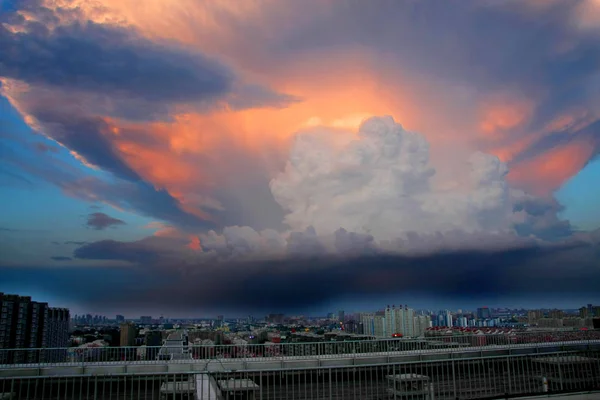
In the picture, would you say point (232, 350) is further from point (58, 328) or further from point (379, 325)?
point (379, 325)

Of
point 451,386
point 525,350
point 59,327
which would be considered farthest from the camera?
point 59,327

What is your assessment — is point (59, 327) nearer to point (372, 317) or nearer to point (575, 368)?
point (372, 317)

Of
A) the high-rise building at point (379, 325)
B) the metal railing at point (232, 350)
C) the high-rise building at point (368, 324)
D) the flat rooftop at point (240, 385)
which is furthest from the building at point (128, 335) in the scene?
the high-rise building at point (379, 325)

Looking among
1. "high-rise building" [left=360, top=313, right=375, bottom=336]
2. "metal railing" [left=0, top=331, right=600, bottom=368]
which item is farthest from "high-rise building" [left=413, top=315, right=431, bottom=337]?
→ "metal railing" [left=0, top=331, right=600, bottom=368]

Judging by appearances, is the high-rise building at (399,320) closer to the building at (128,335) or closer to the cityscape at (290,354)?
the cityscape at (290,354)

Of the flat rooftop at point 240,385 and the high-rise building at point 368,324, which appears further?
the high-rise building at point 368,324

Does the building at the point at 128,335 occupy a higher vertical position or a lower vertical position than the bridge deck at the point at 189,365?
lower

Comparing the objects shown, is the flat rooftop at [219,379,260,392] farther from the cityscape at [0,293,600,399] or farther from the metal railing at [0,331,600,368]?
the metal railing at [0,331,600,368]

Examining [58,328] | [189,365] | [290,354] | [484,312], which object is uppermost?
[189,365]

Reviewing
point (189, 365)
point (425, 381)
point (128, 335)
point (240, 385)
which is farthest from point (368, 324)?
point (240, 385)

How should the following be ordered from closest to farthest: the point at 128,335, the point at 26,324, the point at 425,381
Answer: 1. the point at 425,381
2. the point at 26,324
3. the point at 128,335

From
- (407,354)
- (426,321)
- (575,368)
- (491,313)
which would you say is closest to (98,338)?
(407,354)
